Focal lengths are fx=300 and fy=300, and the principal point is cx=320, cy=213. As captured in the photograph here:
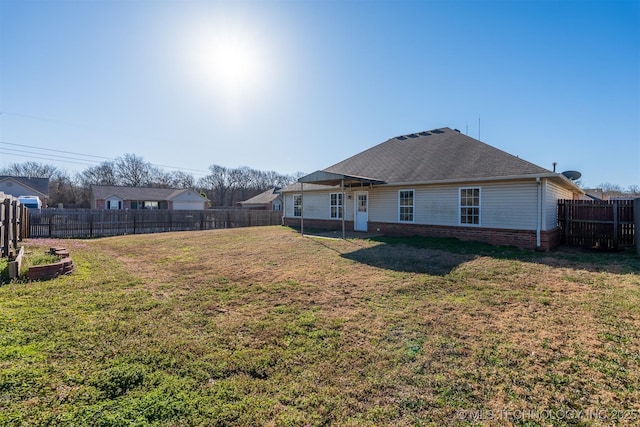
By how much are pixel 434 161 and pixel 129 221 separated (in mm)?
18688

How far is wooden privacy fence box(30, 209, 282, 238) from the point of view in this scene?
650 inches

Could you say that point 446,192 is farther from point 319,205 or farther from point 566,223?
point 319,205

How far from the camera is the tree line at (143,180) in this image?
47.7 m

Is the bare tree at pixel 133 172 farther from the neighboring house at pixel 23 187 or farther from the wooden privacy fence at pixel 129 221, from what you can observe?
the wooden privacy fence at pixel 129 221

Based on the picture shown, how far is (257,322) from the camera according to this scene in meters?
4.28

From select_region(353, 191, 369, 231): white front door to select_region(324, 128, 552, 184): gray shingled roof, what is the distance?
114 cm

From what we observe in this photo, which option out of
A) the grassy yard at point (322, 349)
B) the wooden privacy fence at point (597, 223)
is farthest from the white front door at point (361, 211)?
the grassy yard at point (322, 349)

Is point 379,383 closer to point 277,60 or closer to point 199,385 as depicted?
point 199,385

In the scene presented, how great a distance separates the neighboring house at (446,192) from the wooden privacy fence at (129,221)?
→ 325 inches

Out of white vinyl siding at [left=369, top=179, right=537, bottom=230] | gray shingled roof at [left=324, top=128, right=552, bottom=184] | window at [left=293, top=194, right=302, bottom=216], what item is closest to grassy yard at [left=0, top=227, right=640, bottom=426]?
white vinyl siding at [left=369, top=179, right=537, bottom=230]

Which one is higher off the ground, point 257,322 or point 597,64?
point 597,64

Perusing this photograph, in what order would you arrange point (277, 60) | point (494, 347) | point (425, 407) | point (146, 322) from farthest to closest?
point (277, 60)
point (146, 322)
point (494, 347)
point (425, 407)

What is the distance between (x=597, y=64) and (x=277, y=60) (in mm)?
11649

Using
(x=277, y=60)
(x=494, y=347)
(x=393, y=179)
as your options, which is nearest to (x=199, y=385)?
(x=494, y=347)
